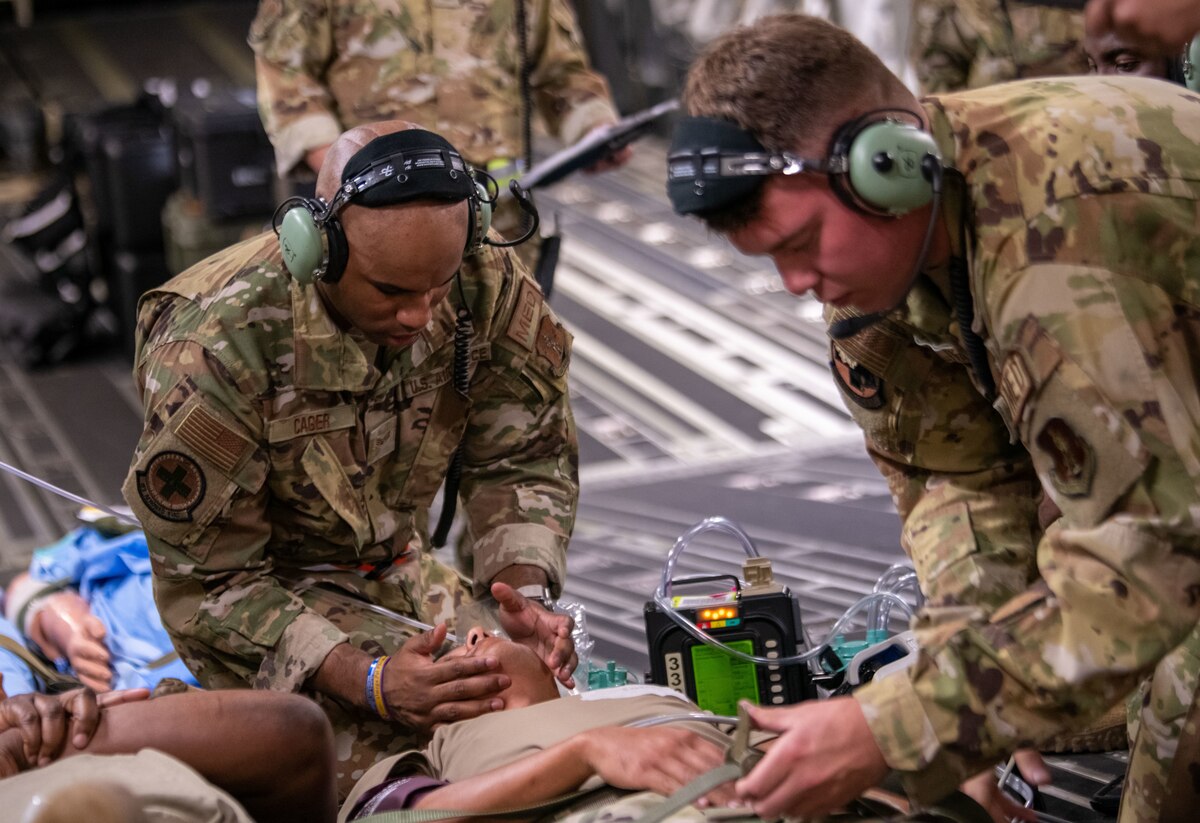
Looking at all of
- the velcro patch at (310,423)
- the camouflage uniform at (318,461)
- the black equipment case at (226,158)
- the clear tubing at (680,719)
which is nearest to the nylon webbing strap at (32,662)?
the camouflage uniform at (318,461)

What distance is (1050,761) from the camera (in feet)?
9.21

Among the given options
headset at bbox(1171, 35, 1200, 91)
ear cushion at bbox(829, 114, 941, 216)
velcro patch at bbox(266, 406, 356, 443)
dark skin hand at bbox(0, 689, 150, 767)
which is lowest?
dark skin hand at bbox(0, 689, 150, 767)

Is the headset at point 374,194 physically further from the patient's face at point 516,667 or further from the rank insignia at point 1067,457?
the rank insignia at point 1067,457

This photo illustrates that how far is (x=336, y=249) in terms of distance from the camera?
2.43m

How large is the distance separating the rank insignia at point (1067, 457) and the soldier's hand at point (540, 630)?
0.92 metres

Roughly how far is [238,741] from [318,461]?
652 mm

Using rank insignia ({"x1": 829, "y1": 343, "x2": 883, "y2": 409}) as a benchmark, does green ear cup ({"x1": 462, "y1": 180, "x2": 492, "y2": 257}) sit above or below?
above

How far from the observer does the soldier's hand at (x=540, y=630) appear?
2451 millimetres

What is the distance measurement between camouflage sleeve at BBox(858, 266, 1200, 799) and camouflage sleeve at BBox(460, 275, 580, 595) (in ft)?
3.74

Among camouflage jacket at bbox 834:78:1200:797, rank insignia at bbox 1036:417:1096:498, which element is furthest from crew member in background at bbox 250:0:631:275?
rank insignia at bbox 1036:417:1096:498

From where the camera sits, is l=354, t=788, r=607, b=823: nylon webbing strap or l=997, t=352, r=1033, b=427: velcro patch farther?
l=354, t=788, r=607, b=823: nylon webbing strap

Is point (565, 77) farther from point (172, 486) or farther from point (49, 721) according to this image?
point (49, 721)

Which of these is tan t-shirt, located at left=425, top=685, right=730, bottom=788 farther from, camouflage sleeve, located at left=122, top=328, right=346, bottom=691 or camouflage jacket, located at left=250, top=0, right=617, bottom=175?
camouflage jacket, located at left=250, top=0, right=617, bottom=175

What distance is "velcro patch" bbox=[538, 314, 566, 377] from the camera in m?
2.85
